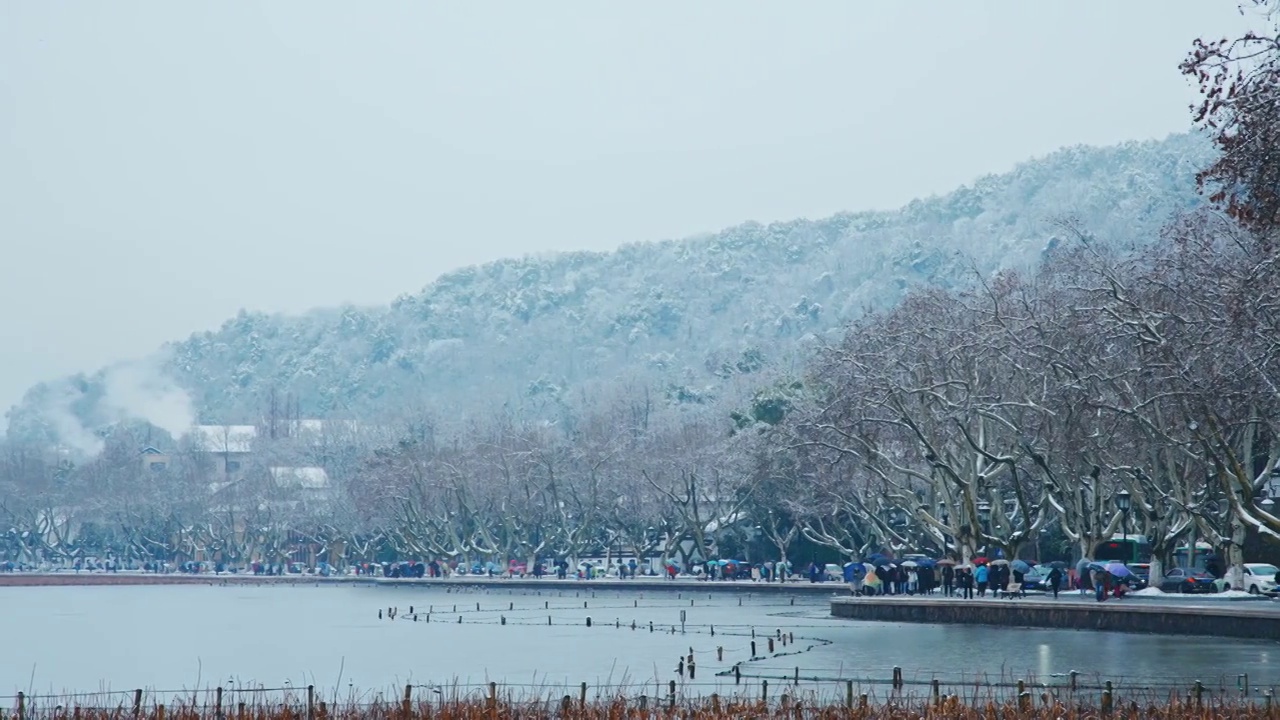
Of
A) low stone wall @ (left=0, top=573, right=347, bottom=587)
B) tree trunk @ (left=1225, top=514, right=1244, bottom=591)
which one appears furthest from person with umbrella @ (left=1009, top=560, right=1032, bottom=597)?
low stone wall @ (left=0, top=573, right=347, bottom=587)

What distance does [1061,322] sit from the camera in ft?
197

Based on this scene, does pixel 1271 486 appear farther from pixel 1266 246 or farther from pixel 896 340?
pixel 1266 246

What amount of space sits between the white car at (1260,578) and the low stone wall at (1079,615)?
771 cm

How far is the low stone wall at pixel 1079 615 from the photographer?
144 ft

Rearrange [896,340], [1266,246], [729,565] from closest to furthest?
[1266,246]
[896,340]
[729,565]

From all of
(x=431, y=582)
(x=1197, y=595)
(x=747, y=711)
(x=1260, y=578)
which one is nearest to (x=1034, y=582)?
(x=1260, y=578)

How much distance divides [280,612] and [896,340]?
106ft

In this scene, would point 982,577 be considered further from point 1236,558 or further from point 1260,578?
point 1260,578

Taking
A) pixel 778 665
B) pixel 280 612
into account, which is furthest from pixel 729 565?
pixel 778 665

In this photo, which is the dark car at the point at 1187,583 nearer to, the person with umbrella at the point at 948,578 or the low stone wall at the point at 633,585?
the person with umbrella at the point at 948,578

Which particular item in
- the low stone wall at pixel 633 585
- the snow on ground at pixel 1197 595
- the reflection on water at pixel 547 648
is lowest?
the reflection on water at pixel 547 648

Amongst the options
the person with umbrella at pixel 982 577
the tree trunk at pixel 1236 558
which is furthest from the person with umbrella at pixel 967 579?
the tree trunk at pixel 1236 558

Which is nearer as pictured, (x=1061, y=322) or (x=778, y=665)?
(x=778, y=665)

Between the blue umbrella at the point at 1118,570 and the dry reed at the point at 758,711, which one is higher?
the blue umbrella at the point at 1118,570
